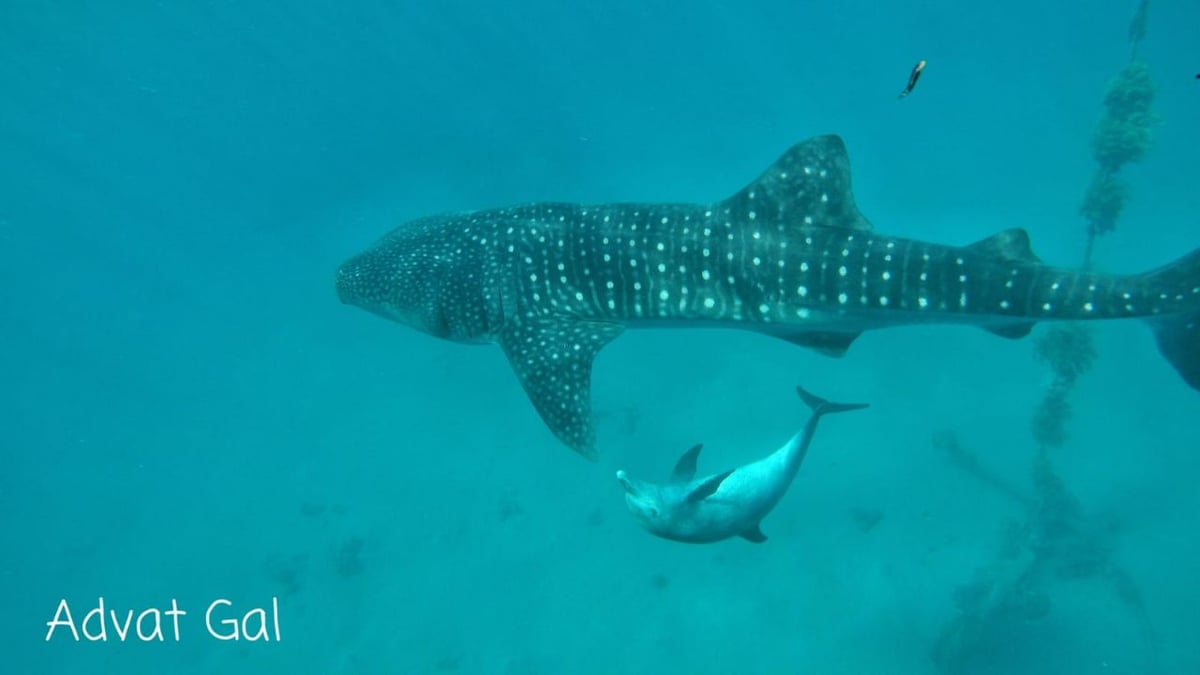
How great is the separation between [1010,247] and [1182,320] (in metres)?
1.75

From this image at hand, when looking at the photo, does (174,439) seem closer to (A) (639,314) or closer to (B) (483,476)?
(B) (483,476)

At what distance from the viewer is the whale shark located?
5.51 m

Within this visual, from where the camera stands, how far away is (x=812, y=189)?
235 inches

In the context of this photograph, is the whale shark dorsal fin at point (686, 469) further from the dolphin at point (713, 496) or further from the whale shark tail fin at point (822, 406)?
the whale shark tail fin at point (822, 406)

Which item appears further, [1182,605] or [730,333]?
[730,333]

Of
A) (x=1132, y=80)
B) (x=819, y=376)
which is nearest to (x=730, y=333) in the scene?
(x=819, y=376)

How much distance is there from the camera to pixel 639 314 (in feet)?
21.9

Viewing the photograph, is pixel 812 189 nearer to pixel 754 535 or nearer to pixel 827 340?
pixel 827 340

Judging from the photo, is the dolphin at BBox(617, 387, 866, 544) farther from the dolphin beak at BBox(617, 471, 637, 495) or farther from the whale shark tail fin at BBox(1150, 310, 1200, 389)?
the whale shark tail fin at BBox(1150, 310, 1200, 389)

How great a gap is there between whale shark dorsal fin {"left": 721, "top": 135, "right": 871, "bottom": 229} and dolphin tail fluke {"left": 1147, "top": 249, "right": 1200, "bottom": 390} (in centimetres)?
249

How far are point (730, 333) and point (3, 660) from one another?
34.8 meters

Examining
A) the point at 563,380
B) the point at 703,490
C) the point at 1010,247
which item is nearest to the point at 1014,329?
the point at 1010,247

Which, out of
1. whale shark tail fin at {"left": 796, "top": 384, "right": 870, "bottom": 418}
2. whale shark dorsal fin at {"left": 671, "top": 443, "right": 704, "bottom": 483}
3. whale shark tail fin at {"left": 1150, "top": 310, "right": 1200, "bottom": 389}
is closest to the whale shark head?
whale shark dorsal fin at {"left": 671, "top": 443, "right": 704, "bottom": 483}

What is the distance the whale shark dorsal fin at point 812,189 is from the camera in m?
5.92
